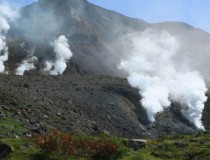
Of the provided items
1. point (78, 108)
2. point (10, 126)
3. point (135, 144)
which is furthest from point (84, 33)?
point (135, 144)

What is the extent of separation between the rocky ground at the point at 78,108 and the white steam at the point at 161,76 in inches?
63.6

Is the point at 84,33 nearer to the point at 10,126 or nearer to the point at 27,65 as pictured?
the point at 27,65

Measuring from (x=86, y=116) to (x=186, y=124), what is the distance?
1919 cm

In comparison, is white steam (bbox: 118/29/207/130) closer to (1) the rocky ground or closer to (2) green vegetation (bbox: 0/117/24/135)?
(1) the rocky ground

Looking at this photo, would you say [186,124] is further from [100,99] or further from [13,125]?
[13,125]

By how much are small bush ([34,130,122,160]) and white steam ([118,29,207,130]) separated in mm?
30795

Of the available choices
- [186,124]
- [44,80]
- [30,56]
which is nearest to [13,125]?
[44,80]

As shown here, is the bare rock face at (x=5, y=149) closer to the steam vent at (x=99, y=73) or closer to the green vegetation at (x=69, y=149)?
the green vegetation at (x=69, y=149)

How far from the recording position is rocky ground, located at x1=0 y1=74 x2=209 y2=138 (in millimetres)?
33906

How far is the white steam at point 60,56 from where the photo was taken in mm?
88750

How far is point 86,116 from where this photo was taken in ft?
134

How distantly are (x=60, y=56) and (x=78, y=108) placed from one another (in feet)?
178

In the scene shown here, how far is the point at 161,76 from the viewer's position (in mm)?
88875

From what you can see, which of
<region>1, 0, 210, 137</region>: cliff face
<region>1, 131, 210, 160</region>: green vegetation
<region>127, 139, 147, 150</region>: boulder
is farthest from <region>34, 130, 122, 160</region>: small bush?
<region>1, 0, 210, 137</region>: cliff face
